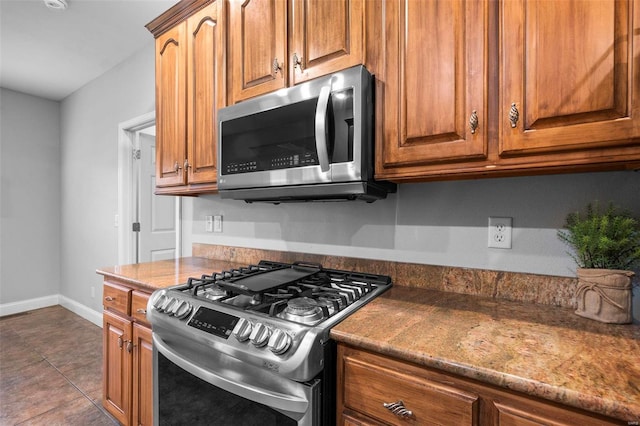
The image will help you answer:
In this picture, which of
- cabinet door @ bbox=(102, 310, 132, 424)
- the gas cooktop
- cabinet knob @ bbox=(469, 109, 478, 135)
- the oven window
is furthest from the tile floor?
cabinet knob @ bbox=(469, 109, 478, 135)

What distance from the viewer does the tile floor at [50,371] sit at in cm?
202

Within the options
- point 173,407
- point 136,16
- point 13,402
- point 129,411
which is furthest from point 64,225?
→ point 173,407

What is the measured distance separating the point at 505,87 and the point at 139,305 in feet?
5.92

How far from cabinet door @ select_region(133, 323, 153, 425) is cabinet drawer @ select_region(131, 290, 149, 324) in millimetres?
45

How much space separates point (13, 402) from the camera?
2.12 meters

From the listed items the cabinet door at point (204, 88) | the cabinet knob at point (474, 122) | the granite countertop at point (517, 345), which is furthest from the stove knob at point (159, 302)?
the cabinet knob at point (474, 122)

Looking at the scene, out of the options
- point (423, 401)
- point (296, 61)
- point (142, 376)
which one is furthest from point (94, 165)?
point (423, 401)

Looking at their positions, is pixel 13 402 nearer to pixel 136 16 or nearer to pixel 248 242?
pixel 248 242

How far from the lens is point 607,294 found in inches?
38.8

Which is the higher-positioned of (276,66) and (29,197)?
(276,66)

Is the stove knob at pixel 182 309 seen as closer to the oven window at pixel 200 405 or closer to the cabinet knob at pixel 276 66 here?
the oven window at pixel 200 405

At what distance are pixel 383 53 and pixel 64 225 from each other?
457cm

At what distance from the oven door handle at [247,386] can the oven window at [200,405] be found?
32mm

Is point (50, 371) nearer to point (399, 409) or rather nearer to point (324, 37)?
point (399, 409)
